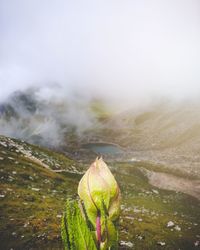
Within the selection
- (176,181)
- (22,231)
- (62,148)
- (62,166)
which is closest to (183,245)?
(22,231)

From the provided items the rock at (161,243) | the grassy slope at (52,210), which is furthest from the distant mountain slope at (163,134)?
the rock at (161,243)

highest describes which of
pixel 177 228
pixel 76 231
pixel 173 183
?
pixel 173 183

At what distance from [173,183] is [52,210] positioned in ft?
138

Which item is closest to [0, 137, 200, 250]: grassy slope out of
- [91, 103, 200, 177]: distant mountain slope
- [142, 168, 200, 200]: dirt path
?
[142, 168, 200, 200]: dirt path

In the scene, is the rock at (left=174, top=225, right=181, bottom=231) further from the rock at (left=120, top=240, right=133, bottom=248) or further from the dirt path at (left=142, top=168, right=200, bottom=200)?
the dirt path at (left=142, top=168, right=200, bottom=200)

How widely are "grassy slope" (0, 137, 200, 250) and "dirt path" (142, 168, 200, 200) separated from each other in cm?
856

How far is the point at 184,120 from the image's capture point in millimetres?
156125

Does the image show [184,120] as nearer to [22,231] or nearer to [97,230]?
→ [22,231]

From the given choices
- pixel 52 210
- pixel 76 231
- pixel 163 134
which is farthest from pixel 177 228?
pixel 163 134

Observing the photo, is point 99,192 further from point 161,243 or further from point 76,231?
point 161,243

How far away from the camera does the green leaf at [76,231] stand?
129 cm

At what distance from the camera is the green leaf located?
1.29 meters

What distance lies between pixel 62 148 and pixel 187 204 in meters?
138

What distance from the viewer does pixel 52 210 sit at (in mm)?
23812
